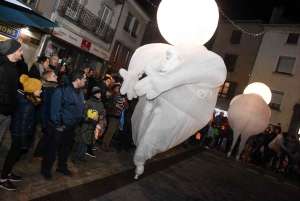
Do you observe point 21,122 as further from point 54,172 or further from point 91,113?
point 91,113

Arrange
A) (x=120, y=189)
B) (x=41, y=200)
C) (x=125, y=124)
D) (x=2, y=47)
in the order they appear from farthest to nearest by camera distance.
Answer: (x=125, y=124) → (x=120, y=189) → (x=41, y=200) → (x=2, y=47)

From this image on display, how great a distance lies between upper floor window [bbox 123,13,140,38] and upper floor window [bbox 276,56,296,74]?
12.6 m

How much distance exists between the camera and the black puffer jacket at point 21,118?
10.6 ft

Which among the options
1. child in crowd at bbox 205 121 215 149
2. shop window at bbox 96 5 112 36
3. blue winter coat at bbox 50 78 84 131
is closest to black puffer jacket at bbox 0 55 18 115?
blue winter coat at bbox 50 78 84 131

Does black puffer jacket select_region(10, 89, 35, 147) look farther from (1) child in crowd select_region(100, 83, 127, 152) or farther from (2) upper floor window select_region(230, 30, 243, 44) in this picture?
(2) upper floor window select_region(230, 30, 243, 44)

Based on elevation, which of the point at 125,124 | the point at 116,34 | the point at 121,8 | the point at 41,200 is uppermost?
the point at 121,8

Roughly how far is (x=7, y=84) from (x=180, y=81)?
2.16m

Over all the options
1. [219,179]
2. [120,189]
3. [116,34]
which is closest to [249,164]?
[219,179]

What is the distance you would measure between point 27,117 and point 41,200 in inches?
45.1

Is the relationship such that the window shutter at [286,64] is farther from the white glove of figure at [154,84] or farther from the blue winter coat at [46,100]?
the blue winter coat at [46,100]

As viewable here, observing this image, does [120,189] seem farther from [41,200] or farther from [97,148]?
[97,148]

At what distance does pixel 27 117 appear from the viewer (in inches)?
A: 130

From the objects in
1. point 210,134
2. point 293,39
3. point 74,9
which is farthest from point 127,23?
point 293,39

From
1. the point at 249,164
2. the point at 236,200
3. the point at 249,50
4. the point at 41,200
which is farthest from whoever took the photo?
the point at 249,50
